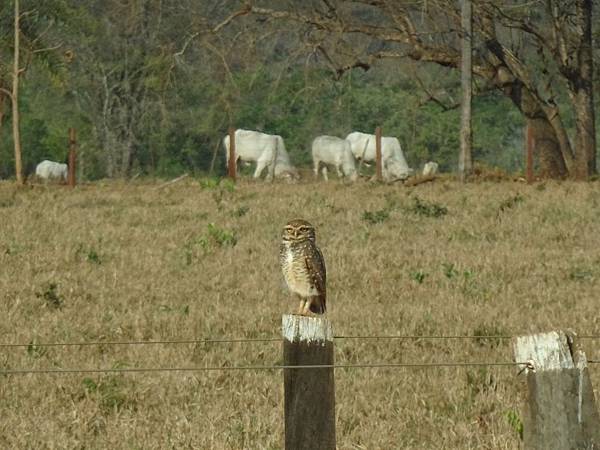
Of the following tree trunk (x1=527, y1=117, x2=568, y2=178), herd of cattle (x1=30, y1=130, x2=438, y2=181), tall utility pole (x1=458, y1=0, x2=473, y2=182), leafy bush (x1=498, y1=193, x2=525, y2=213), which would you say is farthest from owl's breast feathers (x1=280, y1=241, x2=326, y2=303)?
herd of cattle (x1=30, y1=130, x2=438, y2=181)

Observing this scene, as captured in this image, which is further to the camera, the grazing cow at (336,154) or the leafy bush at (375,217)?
the grazing cow at (336,154)

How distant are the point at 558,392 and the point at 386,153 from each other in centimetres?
3200

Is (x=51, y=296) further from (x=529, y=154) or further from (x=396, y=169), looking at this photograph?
(x=396, y=169)

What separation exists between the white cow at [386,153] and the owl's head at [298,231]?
25267mm

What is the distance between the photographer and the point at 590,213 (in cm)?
1861

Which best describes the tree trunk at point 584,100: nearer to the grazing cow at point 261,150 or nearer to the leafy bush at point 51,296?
the grazing cow at point 261,150

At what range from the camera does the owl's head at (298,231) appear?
7195mm

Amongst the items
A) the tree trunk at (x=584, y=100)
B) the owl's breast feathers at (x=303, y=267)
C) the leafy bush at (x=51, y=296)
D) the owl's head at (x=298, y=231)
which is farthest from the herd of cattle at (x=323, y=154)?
the owl's head at (x=298, y=231)

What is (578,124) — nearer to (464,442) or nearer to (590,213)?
(590,213)

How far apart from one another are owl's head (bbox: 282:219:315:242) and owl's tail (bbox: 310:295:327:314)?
52 centimetres

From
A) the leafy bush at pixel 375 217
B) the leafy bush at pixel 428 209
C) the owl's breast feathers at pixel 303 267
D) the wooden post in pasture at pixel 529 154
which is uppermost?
the wooden post in pasture at pixel 529 154

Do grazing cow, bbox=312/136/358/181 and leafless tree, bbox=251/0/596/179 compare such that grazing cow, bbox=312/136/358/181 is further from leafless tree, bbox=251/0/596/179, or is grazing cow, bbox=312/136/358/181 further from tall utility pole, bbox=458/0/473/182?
tall utility pole, bbox=458/0/473/182

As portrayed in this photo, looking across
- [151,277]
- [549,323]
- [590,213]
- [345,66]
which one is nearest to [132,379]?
[549,323]

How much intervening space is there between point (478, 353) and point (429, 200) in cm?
1128
